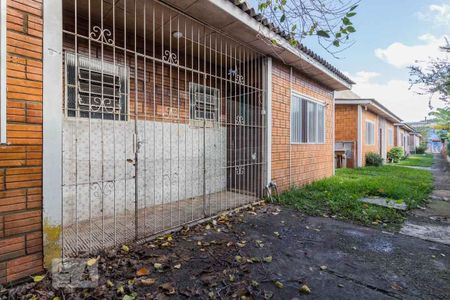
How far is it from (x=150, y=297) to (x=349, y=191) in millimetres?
5811

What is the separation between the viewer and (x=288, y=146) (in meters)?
6.11

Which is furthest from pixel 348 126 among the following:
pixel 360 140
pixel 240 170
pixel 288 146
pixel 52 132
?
pixel 52 132

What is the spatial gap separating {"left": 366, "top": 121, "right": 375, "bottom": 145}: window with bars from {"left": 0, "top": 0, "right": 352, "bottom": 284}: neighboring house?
648 cm

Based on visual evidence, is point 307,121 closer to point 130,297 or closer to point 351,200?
point 351,200

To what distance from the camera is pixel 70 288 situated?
2137 millimetres

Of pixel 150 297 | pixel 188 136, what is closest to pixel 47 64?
pixel 150 297

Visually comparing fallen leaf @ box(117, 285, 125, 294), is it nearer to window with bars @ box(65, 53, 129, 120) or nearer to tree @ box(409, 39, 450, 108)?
window with bars @ box(65, 53, 129, 120)

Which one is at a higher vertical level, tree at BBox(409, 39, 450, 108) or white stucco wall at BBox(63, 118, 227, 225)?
tree at BBox(409, 39, 450, 108)

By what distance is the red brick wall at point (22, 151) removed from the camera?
211 cm

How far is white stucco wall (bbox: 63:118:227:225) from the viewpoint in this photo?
12.3 ft

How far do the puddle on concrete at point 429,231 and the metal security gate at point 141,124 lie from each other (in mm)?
2780

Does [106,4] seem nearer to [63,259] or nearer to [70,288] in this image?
[63,259]

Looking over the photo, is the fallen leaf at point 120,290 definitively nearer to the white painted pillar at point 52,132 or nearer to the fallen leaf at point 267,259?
the white painted pillar at point 52,132

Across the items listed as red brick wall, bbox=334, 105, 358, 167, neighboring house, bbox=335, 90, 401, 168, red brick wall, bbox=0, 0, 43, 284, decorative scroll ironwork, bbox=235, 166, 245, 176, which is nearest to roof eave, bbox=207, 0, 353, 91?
red brick wall, bbox=0, 0, 43, 284
